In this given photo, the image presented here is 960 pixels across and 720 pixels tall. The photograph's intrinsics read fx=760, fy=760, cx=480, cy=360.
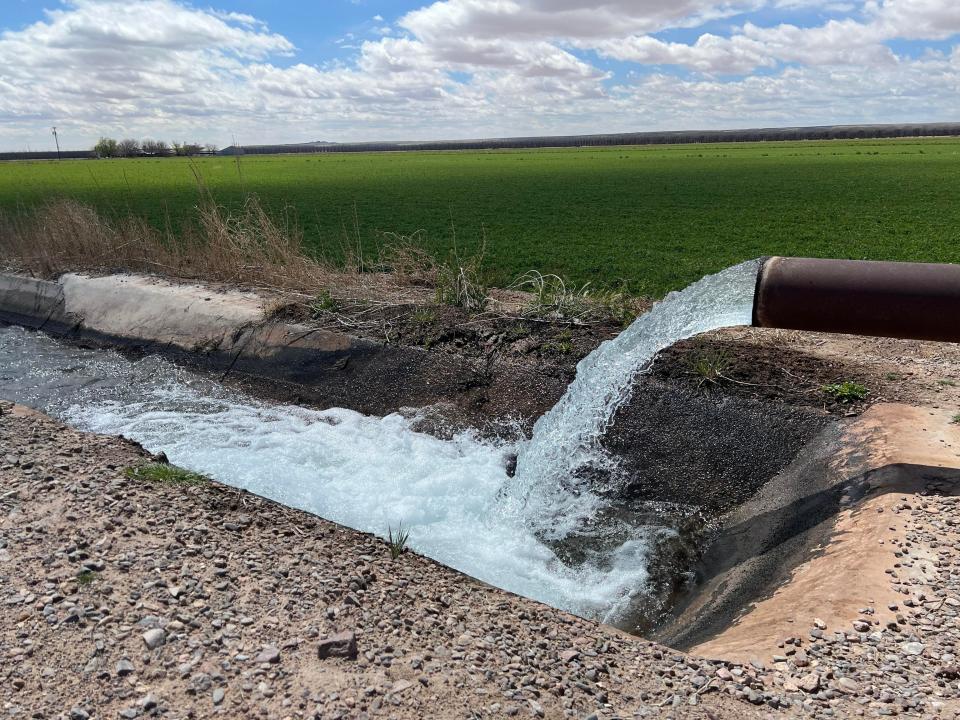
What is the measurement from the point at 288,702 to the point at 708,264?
1309 centimetres

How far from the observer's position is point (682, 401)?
7008 millimetres

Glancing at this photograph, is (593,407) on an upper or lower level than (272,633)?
lower

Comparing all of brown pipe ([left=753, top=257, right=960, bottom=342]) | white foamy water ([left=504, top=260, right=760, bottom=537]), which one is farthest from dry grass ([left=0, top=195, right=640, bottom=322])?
brown pipe ([left=753, top=257, right=960, bottom=342])

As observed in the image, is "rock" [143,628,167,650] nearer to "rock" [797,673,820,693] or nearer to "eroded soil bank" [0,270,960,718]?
"eroded soil bank" [0,270,960,718]

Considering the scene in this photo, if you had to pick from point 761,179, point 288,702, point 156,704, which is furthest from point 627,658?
point 761,179

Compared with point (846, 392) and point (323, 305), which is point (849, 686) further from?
point (323, 305)

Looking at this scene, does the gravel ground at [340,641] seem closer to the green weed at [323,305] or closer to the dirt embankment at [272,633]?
the dirt embankment at [272,633]

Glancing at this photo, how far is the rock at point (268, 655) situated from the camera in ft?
10.9

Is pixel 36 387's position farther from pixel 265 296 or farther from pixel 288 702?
pixel 288 702

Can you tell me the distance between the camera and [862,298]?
17.7ft

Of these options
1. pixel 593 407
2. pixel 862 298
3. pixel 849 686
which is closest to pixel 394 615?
pixel 849 686

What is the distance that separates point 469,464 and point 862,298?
3618 mm

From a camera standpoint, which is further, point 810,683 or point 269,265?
point 269,265

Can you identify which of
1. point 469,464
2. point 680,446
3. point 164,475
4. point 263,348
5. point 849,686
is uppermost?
point 164,475
